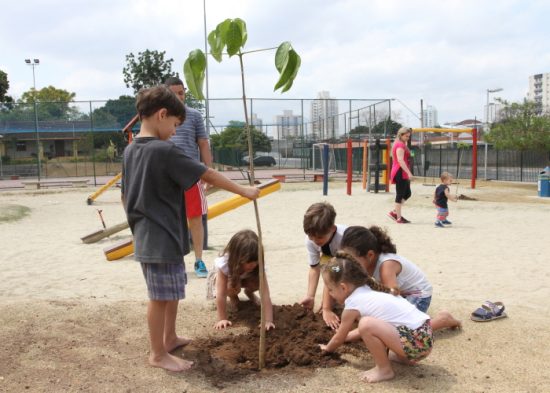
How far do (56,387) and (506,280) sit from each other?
172 inches

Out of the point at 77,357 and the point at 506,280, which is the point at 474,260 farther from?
the point at 77,357

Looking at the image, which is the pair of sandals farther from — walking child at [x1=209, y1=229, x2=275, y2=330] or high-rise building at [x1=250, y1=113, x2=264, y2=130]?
high-rise building at [x1=250, y1=113, x2=264, y2=130]

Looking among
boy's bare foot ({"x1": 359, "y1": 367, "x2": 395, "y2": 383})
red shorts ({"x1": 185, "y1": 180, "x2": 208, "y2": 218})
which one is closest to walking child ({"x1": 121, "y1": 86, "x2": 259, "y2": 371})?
boy's bare foot ({"x1": 359, "y1": 367, "x2": 395, "y2": 383})

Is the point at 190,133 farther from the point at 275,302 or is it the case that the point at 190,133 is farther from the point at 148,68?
the point at 148,68

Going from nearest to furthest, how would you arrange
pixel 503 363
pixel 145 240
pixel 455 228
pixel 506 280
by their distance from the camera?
pixel 145 240, pixel 503 363, pixel 506 280, pixel 455 228

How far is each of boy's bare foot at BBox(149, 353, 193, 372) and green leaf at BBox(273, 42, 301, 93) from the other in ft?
5.54

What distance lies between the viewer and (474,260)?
21.7ft

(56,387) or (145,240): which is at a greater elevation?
(145,240)

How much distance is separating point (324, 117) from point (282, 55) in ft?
93.3

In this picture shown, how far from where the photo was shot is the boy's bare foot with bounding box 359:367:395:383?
3.00m

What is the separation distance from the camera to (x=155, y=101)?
9.86ft

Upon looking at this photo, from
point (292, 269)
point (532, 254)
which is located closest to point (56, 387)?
point (292, 269)

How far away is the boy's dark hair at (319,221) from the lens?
152 inches

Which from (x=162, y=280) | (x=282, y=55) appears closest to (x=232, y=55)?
(x=282, y=55)
